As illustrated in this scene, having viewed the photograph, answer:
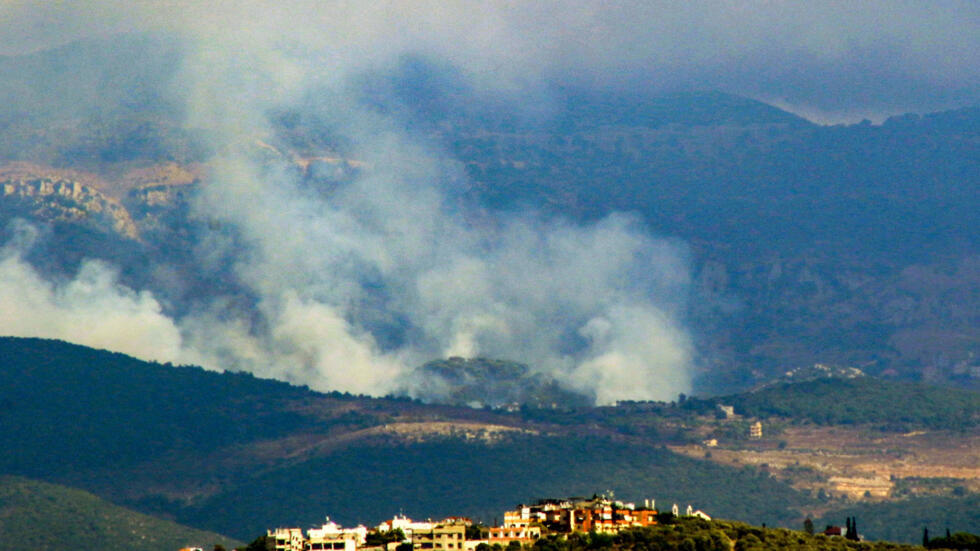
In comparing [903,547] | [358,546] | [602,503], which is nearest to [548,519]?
[602,503]

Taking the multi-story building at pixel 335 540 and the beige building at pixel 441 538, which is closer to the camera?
the beige building at pixel 441 538

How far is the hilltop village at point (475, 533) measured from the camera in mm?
154375

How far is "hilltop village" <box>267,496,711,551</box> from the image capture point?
506 ft

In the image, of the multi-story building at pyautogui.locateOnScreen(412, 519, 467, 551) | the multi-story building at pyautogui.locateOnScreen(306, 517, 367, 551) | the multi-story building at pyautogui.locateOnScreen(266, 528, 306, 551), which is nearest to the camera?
the multi-story building at pyautogui.locateOnScreen(412, 519, 467, 551)

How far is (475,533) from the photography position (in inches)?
6230

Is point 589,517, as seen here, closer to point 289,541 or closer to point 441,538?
point 441,538

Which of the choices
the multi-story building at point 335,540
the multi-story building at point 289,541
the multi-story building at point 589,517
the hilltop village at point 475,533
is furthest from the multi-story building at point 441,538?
the multi-story building at point 289,541

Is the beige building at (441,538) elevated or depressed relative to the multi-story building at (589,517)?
depressed

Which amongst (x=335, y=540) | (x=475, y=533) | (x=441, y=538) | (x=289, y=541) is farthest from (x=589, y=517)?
(x=289, y=541)

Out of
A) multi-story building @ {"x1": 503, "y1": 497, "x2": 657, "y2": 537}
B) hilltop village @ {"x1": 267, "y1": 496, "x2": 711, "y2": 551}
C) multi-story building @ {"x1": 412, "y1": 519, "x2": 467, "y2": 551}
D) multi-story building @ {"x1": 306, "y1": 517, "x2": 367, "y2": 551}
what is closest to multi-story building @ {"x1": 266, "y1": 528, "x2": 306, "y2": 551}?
hilltop village @ {"x1": 267, "y1": 496, "x2": 711, "y2": 551}

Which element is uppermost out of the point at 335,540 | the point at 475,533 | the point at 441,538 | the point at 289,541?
the point at 475,533

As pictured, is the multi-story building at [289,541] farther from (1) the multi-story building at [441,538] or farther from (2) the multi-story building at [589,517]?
(2) the multi-story building at [589,517]

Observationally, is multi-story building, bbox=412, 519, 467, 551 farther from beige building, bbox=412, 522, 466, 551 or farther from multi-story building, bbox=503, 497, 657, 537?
multi-story building, bbox=503, 497, 657, 537

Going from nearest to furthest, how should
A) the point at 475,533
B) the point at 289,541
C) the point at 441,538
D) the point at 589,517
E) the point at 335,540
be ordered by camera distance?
the point at 441,538 < the point at 335,540 < the point at 475,533 < the point at 589,517 < the point at 289,541
